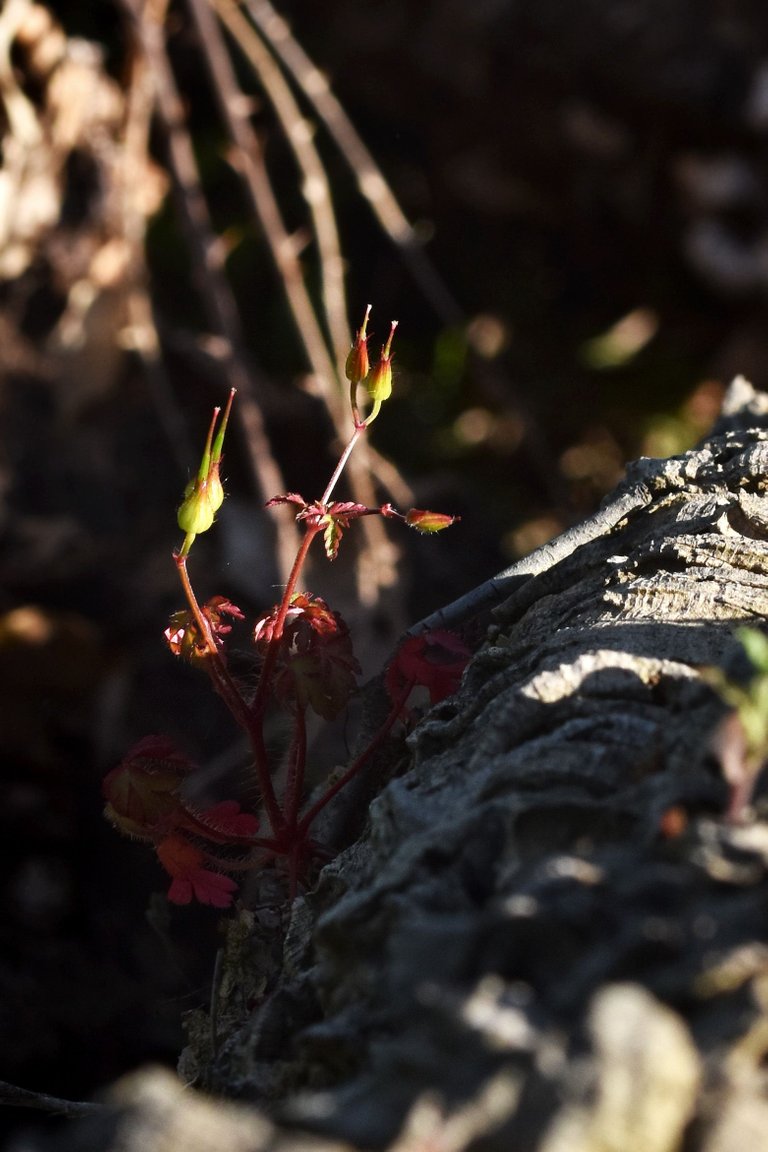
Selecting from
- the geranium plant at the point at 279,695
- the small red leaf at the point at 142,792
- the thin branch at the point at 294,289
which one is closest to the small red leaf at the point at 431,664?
the geranium plant at the point at 279,695

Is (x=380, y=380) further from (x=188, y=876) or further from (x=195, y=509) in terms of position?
(x=188, y=876)

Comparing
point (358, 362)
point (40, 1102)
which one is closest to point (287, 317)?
point (358, 362)

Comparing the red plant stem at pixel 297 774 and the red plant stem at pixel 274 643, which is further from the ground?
the red plant stem at pixel 274 643

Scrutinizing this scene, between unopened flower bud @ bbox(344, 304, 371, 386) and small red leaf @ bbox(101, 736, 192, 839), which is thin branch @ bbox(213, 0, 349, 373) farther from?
small red leaf @ bbox(101, 736, 192, 839)

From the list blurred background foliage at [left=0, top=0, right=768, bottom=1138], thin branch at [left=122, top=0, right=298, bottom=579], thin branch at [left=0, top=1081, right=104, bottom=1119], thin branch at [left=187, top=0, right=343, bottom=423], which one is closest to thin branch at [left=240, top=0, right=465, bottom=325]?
blurred background foliage at [left=0, top=0, right=768, bottom=1138]

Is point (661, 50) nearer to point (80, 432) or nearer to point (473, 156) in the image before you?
point (473, 156)

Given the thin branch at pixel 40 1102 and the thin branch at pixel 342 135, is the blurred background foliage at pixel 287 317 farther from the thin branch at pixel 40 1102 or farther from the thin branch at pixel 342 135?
the thin branch at pixel 40 1102
